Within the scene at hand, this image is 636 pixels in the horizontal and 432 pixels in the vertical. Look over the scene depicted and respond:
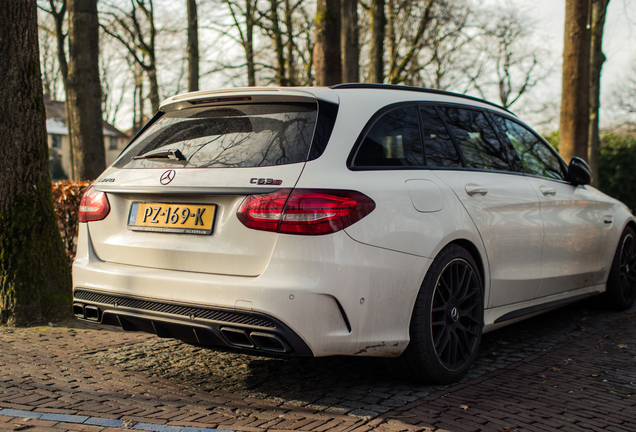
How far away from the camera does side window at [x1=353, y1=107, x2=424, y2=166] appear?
3459mm

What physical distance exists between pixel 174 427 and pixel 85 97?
8703mm

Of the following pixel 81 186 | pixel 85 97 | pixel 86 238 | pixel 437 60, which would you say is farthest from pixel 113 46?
pixel 86 238

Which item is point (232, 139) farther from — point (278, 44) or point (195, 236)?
point (278, 44)

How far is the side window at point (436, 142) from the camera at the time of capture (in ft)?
13.0

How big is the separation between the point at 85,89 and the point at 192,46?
6206 millimetres

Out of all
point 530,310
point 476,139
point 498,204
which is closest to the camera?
point 498,204

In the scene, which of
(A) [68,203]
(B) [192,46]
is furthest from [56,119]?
(A) [68,203]

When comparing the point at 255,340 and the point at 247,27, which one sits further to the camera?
the point at 247,27

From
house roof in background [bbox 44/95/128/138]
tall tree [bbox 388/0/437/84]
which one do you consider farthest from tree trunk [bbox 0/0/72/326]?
house roof in background [bbox 44/95/128/138]

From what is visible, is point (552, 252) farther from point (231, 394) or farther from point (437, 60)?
point (437, 60)

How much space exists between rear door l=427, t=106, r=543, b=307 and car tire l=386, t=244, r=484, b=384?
0.91 ft

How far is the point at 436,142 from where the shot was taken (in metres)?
4.06

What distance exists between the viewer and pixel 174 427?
308 cm

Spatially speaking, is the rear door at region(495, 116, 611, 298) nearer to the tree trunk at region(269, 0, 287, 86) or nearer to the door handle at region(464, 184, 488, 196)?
the door handle at region(464, 184, 488, 196)
